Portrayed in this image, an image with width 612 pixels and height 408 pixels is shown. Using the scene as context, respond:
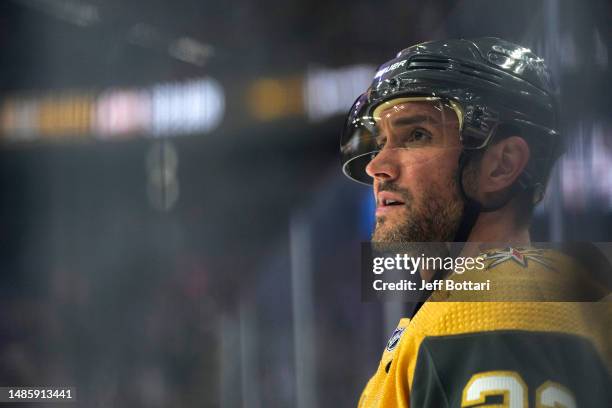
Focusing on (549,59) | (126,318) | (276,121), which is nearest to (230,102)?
(276,121)

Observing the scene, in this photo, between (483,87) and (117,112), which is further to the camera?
(117,112)

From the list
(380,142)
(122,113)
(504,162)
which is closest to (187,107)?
(122,113)

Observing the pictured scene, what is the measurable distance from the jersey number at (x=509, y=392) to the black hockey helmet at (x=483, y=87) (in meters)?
0.41

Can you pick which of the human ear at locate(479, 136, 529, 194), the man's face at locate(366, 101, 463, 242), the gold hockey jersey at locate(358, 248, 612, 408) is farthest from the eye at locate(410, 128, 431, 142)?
the gold hockey jersey at locate(358, 248, 612, 408)

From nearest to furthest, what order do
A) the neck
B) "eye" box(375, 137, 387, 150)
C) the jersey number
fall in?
the jersey number
the neck
"eye" box(375, 137, 387, 150)

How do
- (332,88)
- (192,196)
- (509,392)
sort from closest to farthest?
(509,392)
(332,88)
(192,196)

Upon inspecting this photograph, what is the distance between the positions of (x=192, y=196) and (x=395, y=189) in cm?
69

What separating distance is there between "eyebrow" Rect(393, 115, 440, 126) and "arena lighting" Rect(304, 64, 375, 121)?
0.36 m

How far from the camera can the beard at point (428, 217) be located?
4.14ft

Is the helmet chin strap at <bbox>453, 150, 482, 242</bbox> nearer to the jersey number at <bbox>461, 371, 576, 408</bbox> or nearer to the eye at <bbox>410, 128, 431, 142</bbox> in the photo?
the eye at <bbox>410, 128, 431, 142</bbox>

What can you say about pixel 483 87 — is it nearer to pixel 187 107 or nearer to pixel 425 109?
pixel 425 109

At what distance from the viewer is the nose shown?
130 centimetres

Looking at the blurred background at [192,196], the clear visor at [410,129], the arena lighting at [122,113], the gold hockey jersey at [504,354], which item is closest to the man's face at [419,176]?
the clear visor at [410,129]

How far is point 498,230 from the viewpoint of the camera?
1241mm
